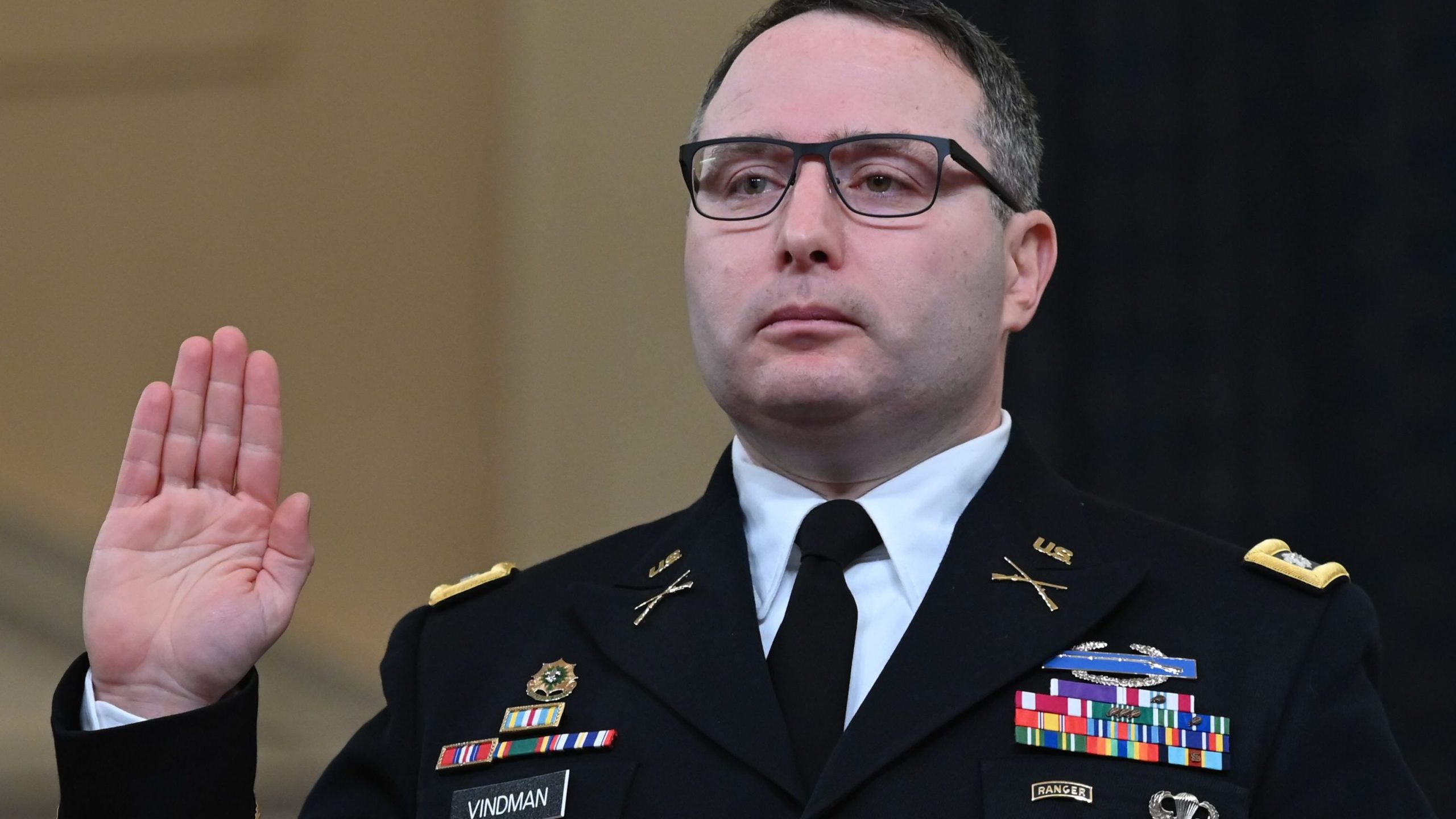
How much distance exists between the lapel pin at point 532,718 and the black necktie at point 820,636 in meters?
0.22

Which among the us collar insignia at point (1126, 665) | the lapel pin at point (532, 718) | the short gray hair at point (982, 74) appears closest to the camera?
the us collar insignia at point (1126, 665)

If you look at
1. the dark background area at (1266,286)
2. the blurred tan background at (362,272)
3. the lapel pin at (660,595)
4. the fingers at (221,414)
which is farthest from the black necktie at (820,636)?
the blurred tan background at (362,272)

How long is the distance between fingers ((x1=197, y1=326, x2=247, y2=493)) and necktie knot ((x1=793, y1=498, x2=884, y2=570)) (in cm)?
60

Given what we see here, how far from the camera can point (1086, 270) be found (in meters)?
3.21

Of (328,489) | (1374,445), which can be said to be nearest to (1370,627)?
(1374,445)

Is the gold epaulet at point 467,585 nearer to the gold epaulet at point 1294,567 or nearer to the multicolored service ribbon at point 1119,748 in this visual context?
the multicolored service ribbon at point 1119,748

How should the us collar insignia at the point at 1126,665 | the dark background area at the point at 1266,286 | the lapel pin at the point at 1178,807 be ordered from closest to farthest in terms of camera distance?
the lapel pin at the point at 1178,807
the us collar insignia at the point at 1126,665
the dark background area at the point at 1266,286

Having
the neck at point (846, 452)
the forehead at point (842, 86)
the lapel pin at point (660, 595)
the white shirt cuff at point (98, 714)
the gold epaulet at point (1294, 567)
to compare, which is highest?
the forehead at point (842, 86)

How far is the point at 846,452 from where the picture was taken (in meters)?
1.81

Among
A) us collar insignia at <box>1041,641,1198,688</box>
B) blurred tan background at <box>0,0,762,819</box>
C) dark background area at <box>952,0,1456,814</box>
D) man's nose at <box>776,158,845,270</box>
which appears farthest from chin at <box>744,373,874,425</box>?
blurred tan background at <box>0,0,762,819</box>

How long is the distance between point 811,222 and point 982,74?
0.36 m

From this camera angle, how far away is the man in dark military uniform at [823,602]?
5.13 feet

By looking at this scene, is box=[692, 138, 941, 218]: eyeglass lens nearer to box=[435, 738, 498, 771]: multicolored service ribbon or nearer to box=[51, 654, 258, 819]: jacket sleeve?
box=[435, 738, 498, 771]: multicolored service ribbon

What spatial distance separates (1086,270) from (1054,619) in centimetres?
167
